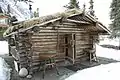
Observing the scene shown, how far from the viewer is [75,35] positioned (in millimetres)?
12078

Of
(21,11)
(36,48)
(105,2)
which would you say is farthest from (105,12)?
(36,48)

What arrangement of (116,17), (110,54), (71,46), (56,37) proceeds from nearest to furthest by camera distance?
(56,37)
(71,46)
(110,54)
(116,17)

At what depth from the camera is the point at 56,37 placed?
11.1 m

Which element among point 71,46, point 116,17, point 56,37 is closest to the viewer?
point 56,37

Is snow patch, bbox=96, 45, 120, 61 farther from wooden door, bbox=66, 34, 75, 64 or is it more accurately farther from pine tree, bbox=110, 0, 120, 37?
pine tree, bbox=110, 0, 120, 37

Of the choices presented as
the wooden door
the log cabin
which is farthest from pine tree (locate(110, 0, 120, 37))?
the wooden door

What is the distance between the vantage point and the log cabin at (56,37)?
947 cm

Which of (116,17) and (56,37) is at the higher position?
(116,17)

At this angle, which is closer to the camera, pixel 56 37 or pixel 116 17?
pixel 56 37

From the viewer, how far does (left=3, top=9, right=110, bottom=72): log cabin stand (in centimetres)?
947

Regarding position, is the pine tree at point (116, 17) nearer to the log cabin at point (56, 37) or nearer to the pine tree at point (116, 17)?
the pine tree at point (116, 17)

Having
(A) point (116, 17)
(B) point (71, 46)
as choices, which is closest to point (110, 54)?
(B) point (71, 46)

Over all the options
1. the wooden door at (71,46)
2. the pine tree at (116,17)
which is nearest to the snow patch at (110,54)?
the wooden door at (71,46)

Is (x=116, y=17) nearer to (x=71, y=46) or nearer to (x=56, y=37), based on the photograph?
(x=71, y=46)
